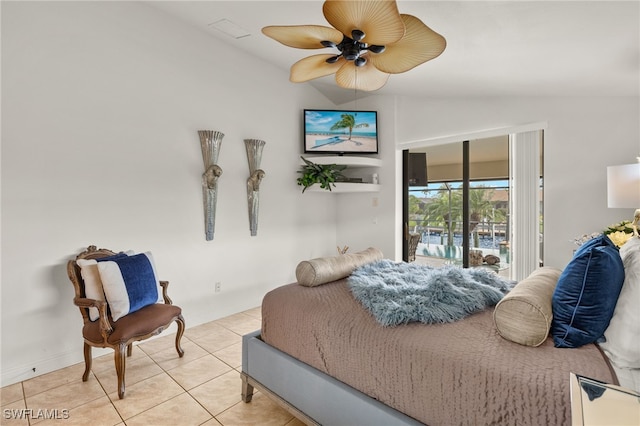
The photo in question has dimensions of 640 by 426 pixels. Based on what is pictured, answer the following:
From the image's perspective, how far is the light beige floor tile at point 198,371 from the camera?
226 cm

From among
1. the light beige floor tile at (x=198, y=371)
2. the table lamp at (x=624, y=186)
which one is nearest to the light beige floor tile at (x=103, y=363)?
the light beige floor tile at (x=198, y=371)

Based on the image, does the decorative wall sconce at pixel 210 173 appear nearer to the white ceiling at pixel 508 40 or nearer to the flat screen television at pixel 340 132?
the white ceiling at pixel 508 40

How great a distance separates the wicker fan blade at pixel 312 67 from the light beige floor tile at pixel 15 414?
2.79 m

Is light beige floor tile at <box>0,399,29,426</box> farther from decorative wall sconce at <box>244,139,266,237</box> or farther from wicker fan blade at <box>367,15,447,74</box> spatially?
wicker fan blade at <box>367,15,447,74</box>

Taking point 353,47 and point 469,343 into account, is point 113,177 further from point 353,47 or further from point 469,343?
point 469,343

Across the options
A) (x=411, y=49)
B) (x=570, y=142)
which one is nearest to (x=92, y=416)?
(x=411, y=49)

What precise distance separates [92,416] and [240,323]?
5.19ft

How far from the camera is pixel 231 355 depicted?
267 centimetres

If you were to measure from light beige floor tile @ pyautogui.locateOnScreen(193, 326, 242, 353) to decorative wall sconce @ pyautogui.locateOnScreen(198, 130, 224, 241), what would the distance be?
3.18 ft

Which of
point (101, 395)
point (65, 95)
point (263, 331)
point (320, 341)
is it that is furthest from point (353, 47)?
point (101, 395)

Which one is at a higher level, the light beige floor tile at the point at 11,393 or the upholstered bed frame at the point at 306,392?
the upholstered bed frame at the point at 306,392

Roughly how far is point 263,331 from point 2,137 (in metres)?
2.25

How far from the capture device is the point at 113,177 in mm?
2729

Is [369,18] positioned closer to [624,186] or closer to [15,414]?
[624,186]
